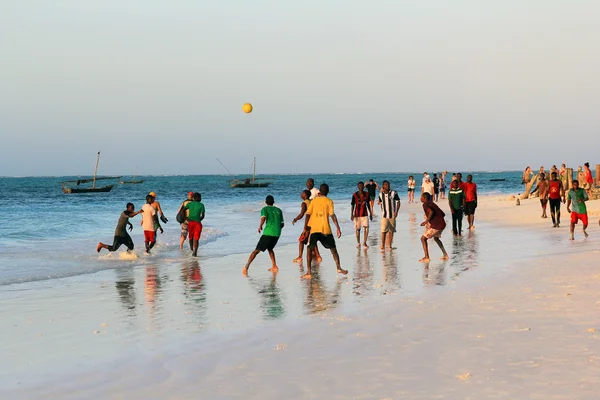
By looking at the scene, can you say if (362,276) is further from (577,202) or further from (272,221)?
(577,202)

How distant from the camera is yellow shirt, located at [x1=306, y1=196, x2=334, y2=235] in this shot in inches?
530

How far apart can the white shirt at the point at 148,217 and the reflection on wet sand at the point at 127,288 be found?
88.7 inches

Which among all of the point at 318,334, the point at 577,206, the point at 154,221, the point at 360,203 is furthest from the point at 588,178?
the point at 318,334

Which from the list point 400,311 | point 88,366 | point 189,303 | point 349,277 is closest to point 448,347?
point 400,311

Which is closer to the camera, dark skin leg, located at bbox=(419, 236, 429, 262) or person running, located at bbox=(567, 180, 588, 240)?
dark skin leg, located at bbox=(419, 236, 429, 262)

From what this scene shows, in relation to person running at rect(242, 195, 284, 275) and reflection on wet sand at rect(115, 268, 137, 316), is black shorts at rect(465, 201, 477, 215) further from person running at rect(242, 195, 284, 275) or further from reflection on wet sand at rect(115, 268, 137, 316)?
reflection on wet sand at rect(115, 268, 137, 316)

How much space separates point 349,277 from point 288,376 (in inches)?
260

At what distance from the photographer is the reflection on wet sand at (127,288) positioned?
34.3ft

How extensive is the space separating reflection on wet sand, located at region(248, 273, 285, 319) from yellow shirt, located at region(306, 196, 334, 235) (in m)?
1.16

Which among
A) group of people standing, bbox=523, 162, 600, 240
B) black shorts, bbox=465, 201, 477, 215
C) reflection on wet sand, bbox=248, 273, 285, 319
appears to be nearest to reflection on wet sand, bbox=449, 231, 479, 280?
black shorts, bbox=465, 201, 477, 215

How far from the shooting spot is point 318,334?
8148 millimetres

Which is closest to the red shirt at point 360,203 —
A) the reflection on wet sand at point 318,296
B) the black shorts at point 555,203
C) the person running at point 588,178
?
the reflection on wet sand at point 318,296

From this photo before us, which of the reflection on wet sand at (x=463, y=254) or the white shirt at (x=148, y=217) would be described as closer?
the reflection on wet sand at (x=463, y=254)

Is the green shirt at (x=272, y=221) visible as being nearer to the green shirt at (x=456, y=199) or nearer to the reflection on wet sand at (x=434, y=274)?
the reflection on wet sand at (x=434, y=274)
